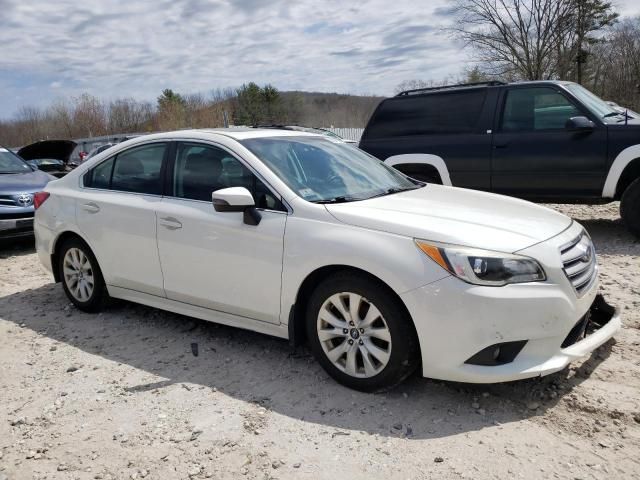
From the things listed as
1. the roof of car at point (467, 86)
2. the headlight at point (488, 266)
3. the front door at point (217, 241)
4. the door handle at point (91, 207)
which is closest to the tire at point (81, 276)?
the door handle at point (91, 207)

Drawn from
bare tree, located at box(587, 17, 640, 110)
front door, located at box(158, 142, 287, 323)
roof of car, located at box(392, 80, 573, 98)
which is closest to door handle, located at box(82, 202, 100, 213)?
front door, located at box(158, 142, 287, 323)

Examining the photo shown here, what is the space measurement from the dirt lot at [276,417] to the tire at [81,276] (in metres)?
Result: 0.57

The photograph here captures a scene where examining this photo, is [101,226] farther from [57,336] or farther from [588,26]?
[588,26]

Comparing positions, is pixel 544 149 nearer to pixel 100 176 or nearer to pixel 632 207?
pixel 632 207

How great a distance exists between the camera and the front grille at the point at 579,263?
319 centimetres

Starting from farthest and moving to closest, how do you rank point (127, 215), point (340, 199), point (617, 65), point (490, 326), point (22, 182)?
point (617, 65) → point (22, 182) → point (127, 215) → point (340, 199) → point (490, 326)

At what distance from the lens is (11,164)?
9.70 meters

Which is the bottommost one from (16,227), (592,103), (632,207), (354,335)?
(16,227)

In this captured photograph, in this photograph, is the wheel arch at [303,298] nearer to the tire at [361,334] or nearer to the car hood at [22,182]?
the tire at [361,334]

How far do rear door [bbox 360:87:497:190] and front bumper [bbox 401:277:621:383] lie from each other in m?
4.58

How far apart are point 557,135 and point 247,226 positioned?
484 centimetres

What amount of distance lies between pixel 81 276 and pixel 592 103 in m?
6.34

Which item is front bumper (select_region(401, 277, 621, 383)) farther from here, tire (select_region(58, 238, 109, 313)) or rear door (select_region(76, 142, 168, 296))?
tire (select_region(58, 238, 109, 313))

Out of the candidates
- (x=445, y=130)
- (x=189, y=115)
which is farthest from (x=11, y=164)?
(x=189, y=115)
